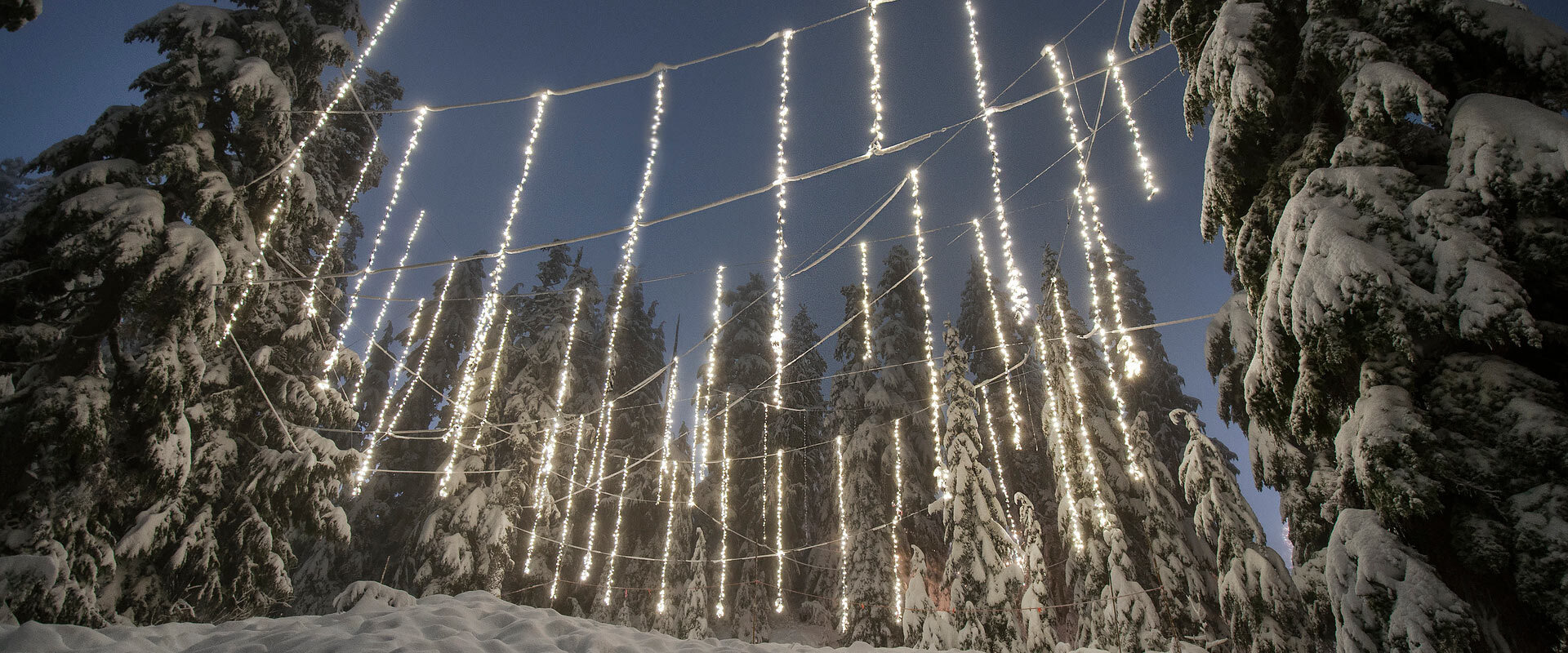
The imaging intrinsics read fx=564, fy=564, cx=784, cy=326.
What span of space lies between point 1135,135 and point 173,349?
1041 cm

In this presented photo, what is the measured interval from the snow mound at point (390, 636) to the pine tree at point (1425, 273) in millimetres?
4543

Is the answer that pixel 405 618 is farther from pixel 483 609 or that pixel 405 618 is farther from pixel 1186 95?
pixel 1186 95

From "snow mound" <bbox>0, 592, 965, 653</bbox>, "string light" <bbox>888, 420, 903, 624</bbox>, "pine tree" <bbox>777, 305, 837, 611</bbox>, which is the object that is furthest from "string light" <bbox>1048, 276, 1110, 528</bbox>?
"pine tree" <bbox>777, 305, 837, 611</bbox>

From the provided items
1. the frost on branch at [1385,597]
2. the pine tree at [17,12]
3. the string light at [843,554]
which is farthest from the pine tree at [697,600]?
the frost on branch at [1385,597]

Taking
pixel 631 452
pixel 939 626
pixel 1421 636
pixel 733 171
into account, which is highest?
pixel 733 171

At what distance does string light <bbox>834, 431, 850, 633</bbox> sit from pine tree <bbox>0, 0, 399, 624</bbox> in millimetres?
12161

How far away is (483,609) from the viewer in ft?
17.4

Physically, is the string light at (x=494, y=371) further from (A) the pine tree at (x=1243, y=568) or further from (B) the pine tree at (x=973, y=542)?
(A) the pine tree at (x=1243, y=568)

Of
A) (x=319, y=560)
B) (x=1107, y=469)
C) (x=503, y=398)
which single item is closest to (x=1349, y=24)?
(x=1107, y=469)

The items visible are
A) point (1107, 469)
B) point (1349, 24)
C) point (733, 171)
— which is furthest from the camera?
point (733, 171)

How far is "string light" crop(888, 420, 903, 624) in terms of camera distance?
15.7 m

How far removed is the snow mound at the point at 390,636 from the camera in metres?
3.96

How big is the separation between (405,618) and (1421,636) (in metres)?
6.44

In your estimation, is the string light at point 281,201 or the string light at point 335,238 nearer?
the string light at point 281,201
